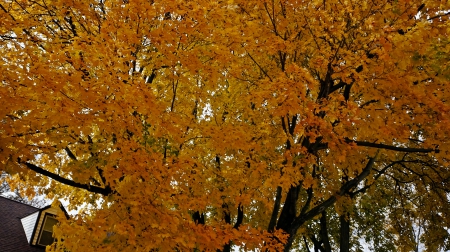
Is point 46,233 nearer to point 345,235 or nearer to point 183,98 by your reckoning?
point 183,98

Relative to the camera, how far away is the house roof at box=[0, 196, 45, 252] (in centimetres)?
1508

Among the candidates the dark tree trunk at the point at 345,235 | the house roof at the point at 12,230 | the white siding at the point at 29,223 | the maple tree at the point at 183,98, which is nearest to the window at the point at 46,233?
the house roof at the point at 12,230

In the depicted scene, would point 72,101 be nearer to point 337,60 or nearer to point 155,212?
point 155,212

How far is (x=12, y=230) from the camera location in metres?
16.0

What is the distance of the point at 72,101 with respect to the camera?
5398mm

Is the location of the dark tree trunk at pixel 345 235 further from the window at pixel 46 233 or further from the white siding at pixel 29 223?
the white siding at pixel 29 223

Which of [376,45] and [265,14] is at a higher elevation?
[265,14]

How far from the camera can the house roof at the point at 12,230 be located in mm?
15078

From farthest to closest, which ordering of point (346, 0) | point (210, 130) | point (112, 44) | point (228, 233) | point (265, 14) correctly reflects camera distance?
point (265, 14) < point (210, 130) < point (346, 0) < point (228, 233) < point (112, 44)

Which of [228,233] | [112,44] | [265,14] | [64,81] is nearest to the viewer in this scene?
[64,81]

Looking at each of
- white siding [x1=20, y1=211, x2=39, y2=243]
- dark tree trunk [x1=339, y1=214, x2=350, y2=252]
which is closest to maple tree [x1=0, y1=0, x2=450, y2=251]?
dark tree trunk [x1=339, y1=214, x2=350, y2=252]

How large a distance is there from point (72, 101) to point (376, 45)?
5.46 meters

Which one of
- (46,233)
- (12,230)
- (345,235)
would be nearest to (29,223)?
(12,230)

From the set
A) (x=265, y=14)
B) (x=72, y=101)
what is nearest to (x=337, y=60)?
(x=265, y=14)
